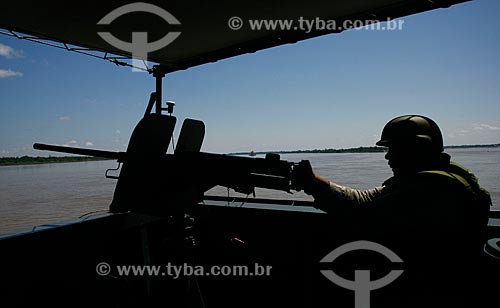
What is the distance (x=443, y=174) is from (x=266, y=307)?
2.32 metres

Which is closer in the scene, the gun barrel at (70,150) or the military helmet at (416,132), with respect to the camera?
the military helmet at (416,132)

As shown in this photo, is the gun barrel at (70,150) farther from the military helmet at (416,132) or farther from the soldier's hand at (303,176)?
the military helmet at (416,132)

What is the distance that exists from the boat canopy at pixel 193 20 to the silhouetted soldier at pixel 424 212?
1479mm

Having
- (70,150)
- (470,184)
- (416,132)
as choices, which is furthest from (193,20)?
(470,184)

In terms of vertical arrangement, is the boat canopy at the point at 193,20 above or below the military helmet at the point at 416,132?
above

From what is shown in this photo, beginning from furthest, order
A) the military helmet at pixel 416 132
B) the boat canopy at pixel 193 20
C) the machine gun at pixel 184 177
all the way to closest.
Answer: the boat canopy at pixel 193 20
the machine gun at pixel 184 177
the military helmet at pixel 416 132

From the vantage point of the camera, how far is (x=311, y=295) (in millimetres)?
2887

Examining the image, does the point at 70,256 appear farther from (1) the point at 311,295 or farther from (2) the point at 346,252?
(2) the point at 346,252

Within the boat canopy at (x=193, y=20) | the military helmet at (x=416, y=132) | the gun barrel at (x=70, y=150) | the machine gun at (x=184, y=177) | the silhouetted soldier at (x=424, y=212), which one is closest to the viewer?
the silhouetted soldier at (x=424, y=212)

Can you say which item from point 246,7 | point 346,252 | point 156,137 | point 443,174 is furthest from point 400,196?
point 246,7

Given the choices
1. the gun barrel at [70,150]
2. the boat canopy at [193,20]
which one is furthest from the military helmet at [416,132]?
the gun barrel at [70,150]

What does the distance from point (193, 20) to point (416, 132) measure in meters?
2.60

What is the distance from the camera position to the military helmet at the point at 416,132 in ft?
4.78

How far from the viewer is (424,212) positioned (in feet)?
4.05
